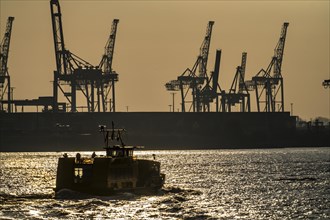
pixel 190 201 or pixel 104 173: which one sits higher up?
pixel 104 173

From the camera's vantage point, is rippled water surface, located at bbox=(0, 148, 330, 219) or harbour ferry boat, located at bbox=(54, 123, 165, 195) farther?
harbour ferry boat, located at bbox=(54, 123, 165, 195)

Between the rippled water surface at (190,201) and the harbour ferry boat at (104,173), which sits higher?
the harbour ferry boat at (104,173)

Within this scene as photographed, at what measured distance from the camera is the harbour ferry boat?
9294 centimetres

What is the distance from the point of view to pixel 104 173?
92.6 meters

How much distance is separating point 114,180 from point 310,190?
88.5ft

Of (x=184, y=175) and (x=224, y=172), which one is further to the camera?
(x=224, y=172)

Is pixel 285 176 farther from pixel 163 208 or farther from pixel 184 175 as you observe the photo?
pixel 163 208

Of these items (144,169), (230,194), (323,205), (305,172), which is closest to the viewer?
(323,205)

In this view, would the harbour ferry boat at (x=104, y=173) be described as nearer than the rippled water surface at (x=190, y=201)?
No

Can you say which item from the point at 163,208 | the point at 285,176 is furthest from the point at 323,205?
the point at 285,176

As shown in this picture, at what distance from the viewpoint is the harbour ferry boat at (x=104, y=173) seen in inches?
3659

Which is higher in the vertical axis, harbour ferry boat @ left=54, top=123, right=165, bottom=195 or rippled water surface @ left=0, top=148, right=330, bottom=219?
harbour ferry boat @ left=54, top=123, right=165, bottom=195

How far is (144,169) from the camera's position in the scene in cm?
9825

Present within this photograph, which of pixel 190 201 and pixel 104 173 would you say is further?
pixel 190 201
